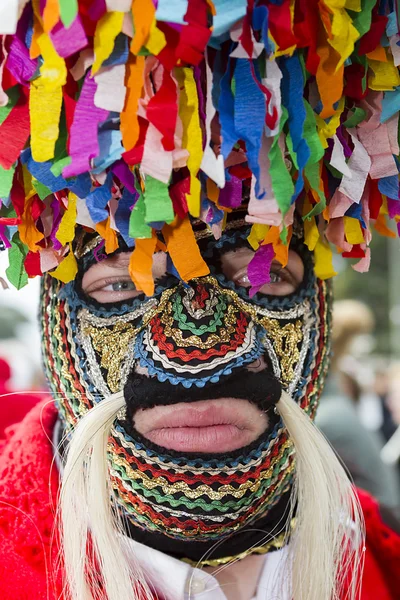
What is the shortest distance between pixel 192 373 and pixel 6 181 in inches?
18.0

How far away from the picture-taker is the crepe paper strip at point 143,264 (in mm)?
1208

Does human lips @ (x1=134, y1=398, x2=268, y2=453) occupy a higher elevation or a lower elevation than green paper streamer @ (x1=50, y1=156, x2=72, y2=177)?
lower

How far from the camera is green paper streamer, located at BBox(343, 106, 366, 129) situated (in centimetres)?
121

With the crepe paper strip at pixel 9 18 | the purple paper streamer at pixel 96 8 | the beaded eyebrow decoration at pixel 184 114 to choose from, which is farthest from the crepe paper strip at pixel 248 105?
the crepe paper strip at pixel 9 18

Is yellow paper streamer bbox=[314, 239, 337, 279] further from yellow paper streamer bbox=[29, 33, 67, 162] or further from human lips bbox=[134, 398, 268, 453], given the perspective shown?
yellow paper streamer bbox=[29, 33, 67, 162]

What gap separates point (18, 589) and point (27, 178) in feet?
2.68

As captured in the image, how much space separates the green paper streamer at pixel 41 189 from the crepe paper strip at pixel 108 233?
102 mm

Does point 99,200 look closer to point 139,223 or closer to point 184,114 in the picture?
point 139,223

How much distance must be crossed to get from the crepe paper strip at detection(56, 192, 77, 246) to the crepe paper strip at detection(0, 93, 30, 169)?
13 cm

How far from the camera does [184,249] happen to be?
4.03ft

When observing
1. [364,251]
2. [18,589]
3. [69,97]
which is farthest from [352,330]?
[69,97]

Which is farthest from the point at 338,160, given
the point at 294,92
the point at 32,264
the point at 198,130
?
the point at 32,264

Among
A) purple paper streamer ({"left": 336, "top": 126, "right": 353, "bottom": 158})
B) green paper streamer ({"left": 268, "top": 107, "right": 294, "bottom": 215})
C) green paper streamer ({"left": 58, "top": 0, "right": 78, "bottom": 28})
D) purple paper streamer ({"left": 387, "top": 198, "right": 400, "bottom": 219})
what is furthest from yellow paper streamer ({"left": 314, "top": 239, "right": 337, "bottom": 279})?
green paper streamer ({"left": 58, "top": 0, "right": 78, "bottom": 28})

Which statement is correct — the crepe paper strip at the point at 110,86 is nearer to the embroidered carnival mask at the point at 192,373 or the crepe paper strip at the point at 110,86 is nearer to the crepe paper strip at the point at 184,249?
the crepe paper strip at the point at 184,249
